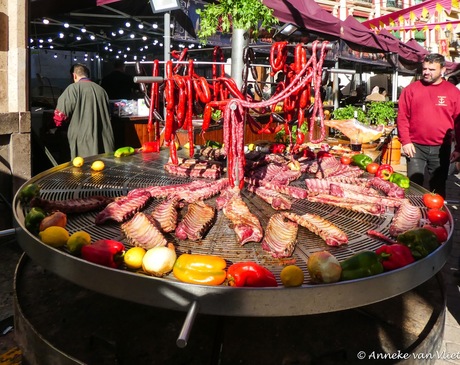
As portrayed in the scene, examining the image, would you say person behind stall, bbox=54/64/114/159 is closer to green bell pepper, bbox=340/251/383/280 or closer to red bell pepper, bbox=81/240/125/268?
red bell pepper, bbox=81/240/125/268

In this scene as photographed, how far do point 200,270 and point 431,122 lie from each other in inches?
183

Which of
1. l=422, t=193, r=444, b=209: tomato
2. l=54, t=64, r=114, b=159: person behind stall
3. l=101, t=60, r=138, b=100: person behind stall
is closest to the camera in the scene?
l=422, t=193, r=444, b=209: tomato

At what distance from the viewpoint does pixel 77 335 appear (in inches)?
107

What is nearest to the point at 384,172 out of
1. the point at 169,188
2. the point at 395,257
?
the point at 395,257

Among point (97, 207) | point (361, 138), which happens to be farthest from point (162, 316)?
point (361, 138)

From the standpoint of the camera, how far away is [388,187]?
3752 millimetres

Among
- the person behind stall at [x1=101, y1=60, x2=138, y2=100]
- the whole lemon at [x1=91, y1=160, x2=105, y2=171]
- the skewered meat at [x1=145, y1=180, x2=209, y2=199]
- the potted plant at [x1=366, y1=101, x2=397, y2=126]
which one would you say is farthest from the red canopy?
the skewered meat at [x1=145, y1=180, x2=209, y2=199]

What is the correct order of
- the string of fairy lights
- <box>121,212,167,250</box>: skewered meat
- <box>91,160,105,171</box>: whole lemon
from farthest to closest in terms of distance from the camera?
the string of fairy lights < <box>91,160,105,171</box>: whole lemon < <box>121,212,167,250</box>: skewered meat

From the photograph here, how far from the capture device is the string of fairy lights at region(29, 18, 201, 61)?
45.1 feet

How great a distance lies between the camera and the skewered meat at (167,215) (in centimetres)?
274

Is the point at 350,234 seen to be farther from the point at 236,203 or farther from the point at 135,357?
the point at 135,357

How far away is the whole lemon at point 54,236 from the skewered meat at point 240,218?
3.59 feet

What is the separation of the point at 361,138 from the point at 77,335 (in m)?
6.19

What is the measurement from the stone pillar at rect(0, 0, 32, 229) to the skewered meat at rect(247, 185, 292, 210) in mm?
3677
